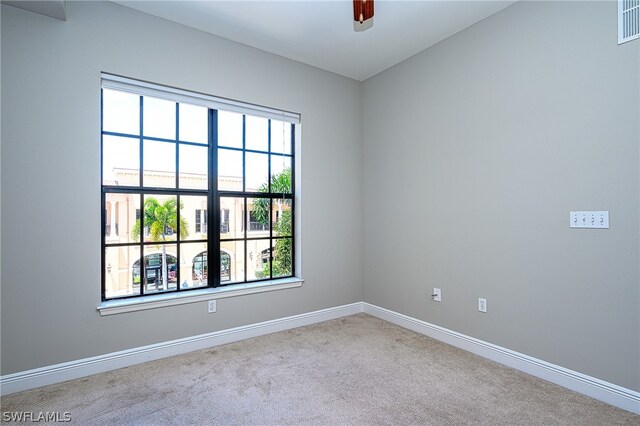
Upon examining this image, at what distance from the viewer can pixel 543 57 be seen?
2.40 meters

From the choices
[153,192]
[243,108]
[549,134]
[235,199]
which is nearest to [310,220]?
[235,199]

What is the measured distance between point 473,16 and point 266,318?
3.33 meters

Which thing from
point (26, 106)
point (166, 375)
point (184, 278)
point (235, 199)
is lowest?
point (166, 375)

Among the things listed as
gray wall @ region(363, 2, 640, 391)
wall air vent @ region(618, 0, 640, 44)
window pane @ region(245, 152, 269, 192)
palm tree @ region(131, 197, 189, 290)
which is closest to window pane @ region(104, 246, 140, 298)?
palm tree @ region(131, 197, 189, 290)

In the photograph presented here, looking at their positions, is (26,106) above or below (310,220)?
above

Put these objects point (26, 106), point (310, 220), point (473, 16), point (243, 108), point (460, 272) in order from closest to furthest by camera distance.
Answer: point (26, 106)
point (473, 16)
point (460, 272)
point (243, 108)
point (310, 220)

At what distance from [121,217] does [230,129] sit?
1.27m

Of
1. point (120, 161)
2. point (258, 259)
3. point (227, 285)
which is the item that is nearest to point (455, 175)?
point (258, 259)

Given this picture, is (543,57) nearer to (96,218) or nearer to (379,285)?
(379,285)

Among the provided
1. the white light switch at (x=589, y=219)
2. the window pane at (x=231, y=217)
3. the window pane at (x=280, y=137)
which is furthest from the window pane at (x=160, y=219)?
the white light switch at (x=589, y=219)

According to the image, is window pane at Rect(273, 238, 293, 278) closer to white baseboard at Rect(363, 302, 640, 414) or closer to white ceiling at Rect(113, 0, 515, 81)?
white baseboard at Rect(363, 302, 640, 414)

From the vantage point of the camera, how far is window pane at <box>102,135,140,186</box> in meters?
2.64

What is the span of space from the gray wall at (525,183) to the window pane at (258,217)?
4.58 ft

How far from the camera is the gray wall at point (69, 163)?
222cm
